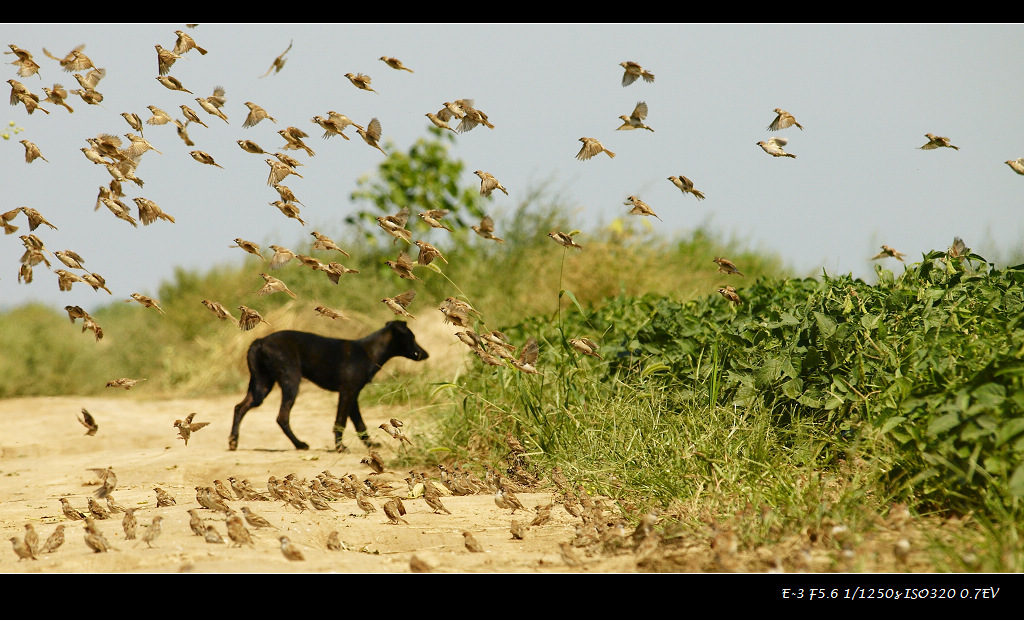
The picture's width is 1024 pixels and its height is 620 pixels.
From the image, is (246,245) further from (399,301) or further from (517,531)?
(517,531)

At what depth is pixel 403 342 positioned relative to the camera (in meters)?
7.30

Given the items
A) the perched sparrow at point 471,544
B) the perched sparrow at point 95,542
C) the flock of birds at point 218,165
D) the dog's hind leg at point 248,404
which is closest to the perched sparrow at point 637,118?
the flock of birds at point 218,165

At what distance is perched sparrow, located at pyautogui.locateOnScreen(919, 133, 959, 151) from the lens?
16.3ft

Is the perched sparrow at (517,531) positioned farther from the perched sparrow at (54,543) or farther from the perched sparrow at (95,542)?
the perched sparrow at (54,543)

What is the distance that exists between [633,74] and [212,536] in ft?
11.0

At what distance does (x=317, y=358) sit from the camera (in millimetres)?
7215

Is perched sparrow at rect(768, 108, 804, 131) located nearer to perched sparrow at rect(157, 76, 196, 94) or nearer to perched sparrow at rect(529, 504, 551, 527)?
perched sparrow at rect(529, 504, 551, 527)

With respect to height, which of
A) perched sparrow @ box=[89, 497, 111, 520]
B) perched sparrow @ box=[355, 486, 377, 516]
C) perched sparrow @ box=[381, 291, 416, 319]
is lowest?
perched sparrow @ box=[89, 497, 111, 520]

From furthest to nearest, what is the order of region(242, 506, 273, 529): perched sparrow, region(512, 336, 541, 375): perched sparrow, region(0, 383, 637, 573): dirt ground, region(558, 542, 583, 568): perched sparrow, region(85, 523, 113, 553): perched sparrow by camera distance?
region(512, 336, 541, 375): perched sparrow < region(242, 506, 273, 529): perched sparrow < region(85, 523, 113, 553): perched sparrow < region(0, 383, 637, 573): dirt ground < region(558, 542, 583, 568): perched sparrow

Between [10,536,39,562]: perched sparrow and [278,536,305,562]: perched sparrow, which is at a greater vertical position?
[278,536,305,562]: perched sparrow

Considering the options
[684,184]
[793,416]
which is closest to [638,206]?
[684,184]

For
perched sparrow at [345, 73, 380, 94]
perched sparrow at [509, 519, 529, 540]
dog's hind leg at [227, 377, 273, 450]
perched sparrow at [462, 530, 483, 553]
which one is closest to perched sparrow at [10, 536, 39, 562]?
perched sparrow at [462, 530, 483, 553]

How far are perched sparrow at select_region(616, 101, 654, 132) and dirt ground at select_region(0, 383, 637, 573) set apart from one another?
2.23 meters
